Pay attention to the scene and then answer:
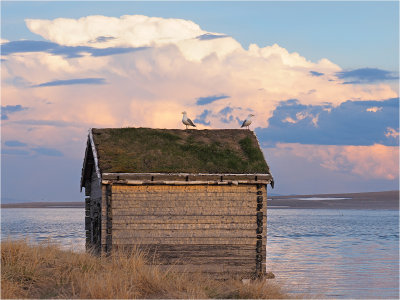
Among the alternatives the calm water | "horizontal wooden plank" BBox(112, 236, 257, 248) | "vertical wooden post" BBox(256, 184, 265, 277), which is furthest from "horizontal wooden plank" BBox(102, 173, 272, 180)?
the calm water

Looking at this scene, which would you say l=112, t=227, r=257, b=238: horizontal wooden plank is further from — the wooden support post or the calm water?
the calm water

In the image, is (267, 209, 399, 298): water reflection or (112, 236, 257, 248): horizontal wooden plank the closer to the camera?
(112, 236, 257, 248): horizontal wooden plank

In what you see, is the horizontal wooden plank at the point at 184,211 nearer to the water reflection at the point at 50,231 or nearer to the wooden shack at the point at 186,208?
the wooden shack at the point at 186,208

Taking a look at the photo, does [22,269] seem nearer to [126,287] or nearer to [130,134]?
[126,287]

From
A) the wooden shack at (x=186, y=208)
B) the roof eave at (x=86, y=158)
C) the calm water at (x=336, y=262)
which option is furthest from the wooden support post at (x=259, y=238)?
the roof eave at (x=86, y=158)

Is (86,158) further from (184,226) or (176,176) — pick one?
(184,226)

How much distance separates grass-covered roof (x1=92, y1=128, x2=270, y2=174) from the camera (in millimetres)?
21078

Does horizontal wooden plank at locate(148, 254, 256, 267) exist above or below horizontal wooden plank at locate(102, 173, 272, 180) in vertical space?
below

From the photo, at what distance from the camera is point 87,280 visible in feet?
51.6

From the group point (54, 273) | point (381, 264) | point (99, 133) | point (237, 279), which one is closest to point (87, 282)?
point (54, 273)

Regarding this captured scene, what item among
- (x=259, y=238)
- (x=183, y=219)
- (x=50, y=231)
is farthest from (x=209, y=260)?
(x=50, y=231)

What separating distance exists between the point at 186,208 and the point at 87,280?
578cm

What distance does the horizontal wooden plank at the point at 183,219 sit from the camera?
2066 centimetres

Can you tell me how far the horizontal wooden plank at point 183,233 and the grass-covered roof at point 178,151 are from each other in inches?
75.1
